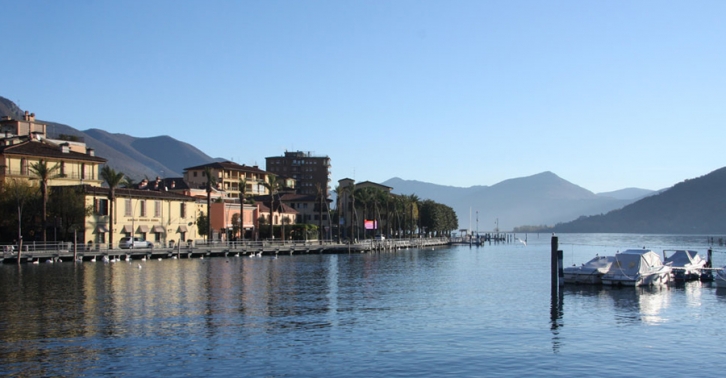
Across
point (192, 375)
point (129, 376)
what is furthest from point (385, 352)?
point (129, 376)

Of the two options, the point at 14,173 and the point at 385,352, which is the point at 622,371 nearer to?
the point at 385,352

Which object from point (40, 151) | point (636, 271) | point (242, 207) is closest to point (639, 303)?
point (636, 271)

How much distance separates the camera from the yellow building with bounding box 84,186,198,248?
299 feet

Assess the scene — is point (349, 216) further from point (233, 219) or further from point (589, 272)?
point (589, 272)

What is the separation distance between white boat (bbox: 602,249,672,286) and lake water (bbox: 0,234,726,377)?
4.13 ft

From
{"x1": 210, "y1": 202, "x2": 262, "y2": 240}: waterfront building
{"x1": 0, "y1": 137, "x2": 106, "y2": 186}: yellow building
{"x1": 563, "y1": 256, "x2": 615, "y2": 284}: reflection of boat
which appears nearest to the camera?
{"x1": 563, "y1": 256, "x2": 615, "y2": 284}: reflection of boat

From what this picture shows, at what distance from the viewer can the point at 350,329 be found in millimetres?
35438

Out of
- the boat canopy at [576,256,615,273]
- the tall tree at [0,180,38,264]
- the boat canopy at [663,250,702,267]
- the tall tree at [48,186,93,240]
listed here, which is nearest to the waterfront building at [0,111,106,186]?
the tall tree at [0,180,38,264]

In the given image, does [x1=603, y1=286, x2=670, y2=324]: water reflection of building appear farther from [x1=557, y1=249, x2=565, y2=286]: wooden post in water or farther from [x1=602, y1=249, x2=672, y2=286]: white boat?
[x1=557, y1=249, x2=565, y2=286]: wooden post in water

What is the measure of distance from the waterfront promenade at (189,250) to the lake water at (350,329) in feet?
66.2

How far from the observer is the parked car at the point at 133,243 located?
91.6 meters

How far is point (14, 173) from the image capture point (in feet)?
301

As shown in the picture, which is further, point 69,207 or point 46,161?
point 46,161

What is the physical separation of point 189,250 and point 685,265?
6136 centimetres
